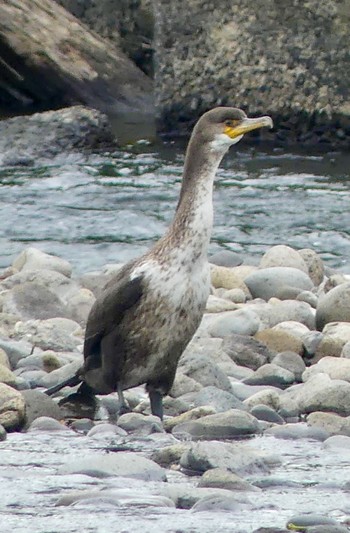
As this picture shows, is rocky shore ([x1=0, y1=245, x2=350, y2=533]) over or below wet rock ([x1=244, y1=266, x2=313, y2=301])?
over

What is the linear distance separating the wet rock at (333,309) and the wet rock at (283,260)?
1.72 metres

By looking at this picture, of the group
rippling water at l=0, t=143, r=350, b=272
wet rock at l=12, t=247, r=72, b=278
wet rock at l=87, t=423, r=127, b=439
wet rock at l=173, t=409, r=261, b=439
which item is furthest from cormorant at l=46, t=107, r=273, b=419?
rippling water at l=0, t=143, r=350, b=272

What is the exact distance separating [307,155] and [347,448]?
10741mm

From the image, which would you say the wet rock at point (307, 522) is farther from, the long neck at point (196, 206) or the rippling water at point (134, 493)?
the long neck at point (196, 206)

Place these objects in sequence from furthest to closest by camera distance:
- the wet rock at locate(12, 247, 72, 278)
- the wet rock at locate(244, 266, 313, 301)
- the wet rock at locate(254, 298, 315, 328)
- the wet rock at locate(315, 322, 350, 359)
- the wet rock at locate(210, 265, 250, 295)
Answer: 1. the wet rock at locate(12, 247, 72, 278)
2. the wet rock at locate(210, 265, 250, 295)
3. the wet rock at locate(244, 266, 313, 301)
4. the wet rock at locate(254, 298, 315, 328)
5. the wet rock at locate(315, 322, 350, 359)

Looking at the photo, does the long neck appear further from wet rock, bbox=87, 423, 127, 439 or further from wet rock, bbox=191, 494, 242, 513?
wet rock, bbox=191, 494, 242, 513

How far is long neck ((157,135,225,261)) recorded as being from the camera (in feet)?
22.9

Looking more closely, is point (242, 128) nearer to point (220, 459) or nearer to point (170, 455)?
point (170, 455)

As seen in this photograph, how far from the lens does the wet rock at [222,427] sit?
21.0 ft

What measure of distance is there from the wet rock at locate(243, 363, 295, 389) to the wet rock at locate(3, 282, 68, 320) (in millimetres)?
1940

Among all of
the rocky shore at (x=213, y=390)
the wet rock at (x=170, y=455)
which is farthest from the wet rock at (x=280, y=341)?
the wet rock at (x=170, y=455)

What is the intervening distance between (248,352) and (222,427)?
1738 millimetres

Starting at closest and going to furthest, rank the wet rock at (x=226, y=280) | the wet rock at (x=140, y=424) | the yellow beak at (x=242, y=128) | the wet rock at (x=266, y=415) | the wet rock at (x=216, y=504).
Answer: the wet rock at (x=216, y=504), the wet rock at (x=140, y=424), the wet rock at (x=266, y=415), the yellow beak at (x=242, y=128), the wet rock at (x=226, y=280)

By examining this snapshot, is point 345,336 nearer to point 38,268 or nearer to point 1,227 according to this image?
point 38,268
